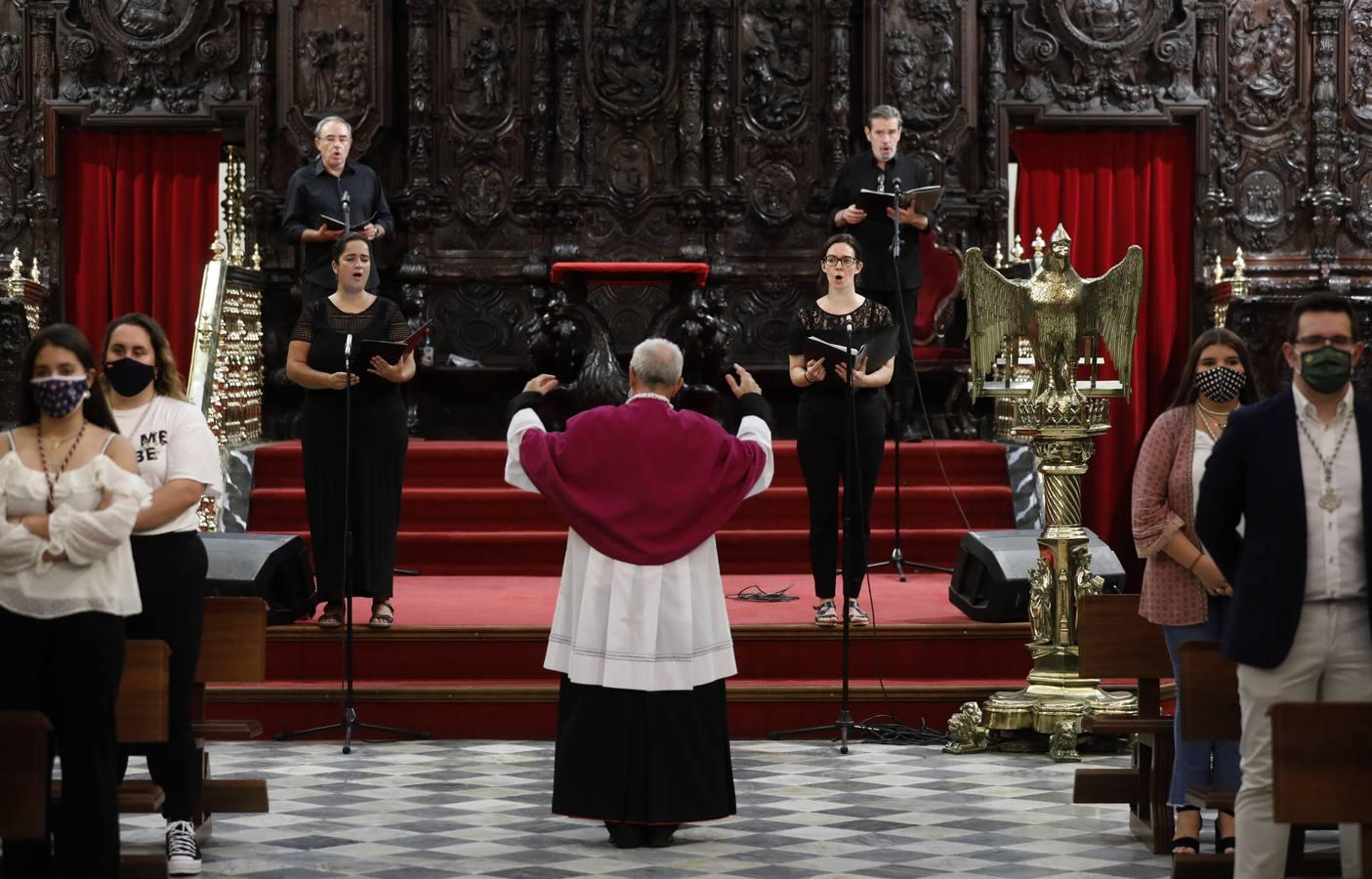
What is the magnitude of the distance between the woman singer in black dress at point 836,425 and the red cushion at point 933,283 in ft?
12.3

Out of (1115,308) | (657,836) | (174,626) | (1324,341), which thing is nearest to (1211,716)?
(1324,341)

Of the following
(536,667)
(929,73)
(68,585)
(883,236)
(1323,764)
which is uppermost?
(929,73)

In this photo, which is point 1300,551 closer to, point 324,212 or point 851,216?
point 851,216

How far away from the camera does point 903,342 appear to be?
1048 cm

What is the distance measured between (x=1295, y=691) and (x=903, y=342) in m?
5.94

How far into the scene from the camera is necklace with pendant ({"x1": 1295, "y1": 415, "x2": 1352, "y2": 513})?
467cm

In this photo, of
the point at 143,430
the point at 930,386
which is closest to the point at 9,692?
the point at 143,430

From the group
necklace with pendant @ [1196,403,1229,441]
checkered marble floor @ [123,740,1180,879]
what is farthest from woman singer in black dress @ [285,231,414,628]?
necklace with pendant @ [1196,403,1229,441]

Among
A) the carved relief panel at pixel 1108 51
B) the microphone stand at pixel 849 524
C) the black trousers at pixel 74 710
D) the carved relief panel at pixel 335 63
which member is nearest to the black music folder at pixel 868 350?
the microphone stand at pixel 849 524

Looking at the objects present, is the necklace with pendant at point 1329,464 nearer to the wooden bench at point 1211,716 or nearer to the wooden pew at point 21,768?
the wooden bench at point 1211,716

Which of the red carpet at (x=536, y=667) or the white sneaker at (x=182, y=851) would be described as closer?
the white sneaker at (x=182, y=851)

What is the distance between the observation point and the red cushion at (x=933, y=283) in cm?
1209

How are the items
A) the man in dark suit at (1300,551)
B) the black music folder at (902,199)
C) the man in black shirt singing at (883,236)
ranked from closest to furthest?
the man in dark suit at (1300,551)
the black music folder at (902,199)
the man in black shirt singing at (883,236)

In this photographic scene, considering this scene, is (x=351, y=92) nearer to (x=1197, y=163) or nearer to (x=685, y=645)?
(x=1197, y=163)
